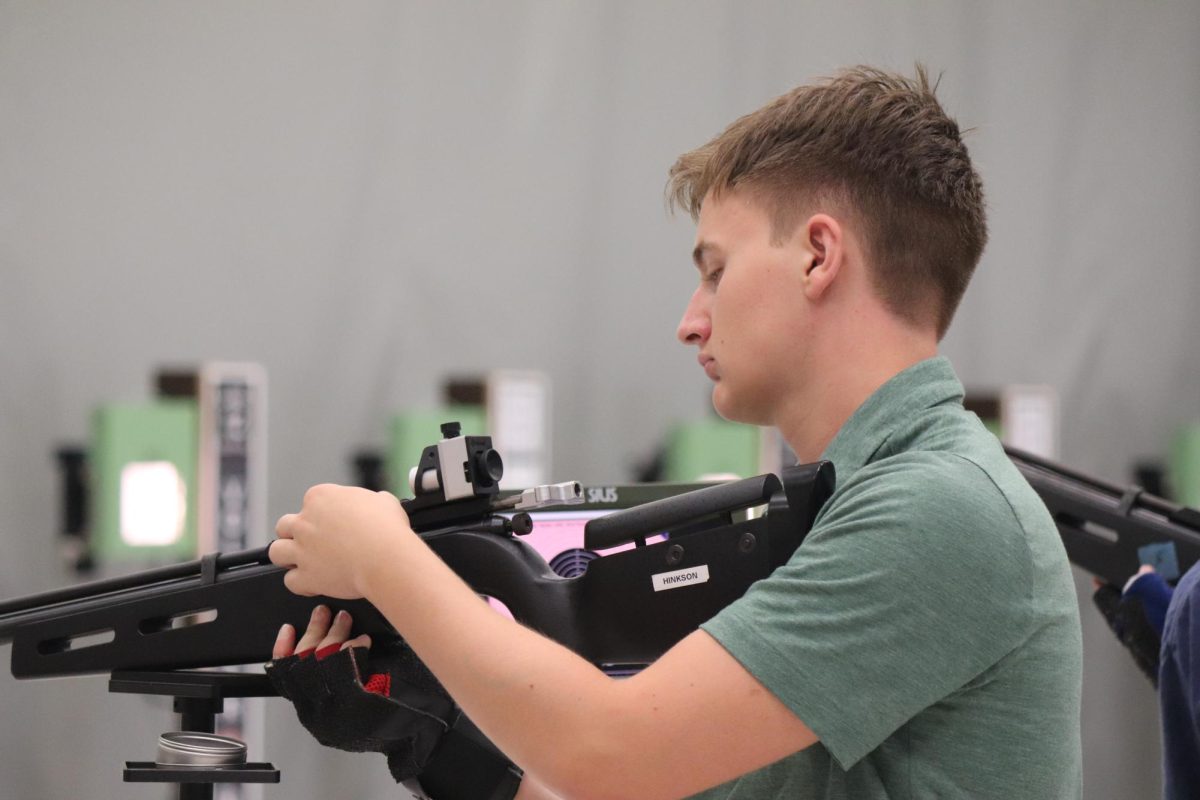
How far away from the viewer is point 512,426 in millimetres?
2322

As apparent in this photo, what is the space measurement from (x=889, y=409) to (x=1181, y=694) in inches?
16.1

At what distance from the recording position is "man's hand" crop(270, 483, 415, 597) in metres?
0.93

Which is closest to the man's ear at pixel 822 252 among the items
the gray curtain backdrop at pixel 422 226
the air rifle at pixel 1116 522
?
the air rifle at pixel 1116 522

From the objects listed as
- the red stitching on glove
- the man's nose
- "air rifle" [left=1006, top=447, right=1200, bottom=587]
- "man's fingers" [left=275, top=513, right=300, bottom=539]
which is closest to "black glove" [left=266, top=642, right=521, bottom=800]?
the red stitching on glove

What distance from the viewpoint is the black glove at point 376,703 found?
1.01m

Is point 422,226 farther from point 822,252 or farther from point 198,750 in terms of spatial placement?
point 822,252

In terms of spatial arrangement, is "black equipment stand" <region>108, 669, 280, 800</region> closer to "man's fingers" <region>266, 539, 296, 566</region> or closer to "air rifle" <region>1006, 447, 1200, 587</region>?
"man's fingers" <region>266, 539, 296, 566</region>

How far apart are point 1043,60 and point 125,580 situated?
278 centimetres

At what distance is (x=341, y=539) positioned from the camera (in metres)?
0.95

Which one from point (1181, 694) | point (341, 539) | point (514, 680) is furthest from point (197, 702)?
point (1181, 694)

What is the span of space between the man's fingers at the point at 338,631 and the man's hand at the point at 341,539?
3cm

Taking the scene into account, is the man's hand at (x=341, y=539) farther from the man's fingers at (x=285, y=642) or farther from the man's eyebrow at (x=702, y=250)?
the man's eyebrow at (x=702, y=250)

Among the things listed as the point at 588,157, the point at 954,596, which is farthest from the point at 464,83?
the point at 954,596

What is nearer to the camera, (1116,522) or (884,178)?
(884,178)
